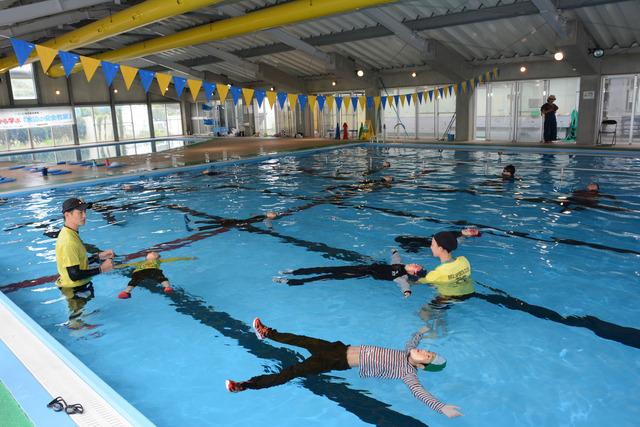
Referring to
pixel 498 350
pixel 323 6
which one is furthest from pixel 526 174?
pixel 498 350

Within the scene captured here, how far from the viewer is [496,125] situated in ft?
91.6

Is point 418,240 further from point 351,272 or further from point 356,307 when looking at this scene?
point 356,307

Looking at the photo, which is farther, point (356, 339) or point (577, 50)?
point (577, 50)

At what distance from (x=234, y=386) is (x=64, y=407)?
37.9 inches

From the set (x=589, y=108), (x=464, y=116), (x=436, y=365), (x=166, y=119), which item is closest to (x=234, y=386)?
(x=436, y=365)

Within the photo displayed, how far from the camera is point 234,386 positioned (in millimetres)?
2932

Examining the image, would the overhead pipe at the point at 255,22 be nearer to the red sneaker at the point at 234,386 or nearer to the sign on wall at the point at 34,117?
the red sneaker at the point at 234,386

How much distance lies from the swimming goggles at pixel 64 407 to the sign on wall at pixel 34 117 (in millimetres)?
26897

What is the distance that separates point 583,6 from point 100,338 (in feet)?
43.5

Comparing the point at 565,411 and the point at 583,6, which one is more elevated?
the point at 583,6

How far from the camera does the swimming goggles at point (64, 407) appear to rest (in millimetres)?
2377

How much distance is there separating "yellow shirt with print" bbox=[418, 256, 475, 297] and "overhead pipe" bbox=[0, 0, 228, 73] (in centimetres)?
814

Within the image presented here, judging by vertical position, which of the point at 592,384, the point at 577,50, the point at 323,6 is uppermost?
the point at 323,6

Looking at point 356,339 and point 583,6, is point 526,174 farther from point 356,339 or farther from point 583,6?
point 356,339
